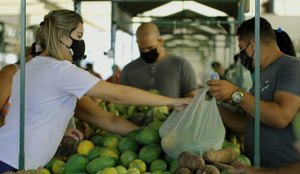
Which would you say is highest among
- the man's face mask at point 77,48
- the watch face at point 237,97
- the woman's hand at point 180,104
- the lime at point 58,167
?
the man's face mask at point 77,48

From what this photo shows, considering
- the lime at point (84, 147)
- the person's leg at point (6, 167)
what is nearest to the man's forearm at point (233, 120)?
the lime at point (84, 147)

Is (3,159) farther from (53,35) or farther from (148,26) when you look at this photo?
(148,26)

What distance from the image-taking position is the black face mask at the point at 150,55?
507cm

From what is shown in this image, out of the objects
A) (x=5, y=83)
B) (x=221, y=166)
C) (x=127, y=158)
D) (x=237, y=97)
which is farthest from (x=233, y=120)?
(x=5, y=83)

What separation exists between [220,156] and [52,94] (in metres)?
0.91

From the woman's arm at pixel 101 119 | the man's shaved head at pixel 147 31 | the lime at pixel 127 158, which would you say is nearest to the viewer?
the lime at pixel 127 158

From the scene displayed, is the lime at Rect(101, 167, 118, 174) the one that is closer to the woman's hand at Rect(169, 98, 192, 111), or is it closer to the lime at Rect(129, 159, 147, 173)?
the lime at Rect(129, 159, 147, 173)

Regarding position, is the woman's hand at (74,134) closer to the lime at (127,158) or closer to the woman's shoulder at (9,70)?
the lime at (127,158)

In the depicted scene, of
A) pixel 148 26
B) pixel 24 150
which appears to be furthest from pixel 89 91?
pixel 148 26

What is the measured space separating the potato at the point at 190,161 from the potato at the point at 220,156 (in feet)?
0.22

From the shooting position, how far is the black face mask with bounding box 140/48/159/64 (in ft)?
16.6

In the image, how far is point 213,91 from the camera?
2.71m

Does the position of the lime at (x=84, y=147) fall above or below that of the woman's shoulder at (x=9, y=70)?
below

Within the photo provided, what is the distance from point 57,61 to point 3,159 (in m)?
0.59
